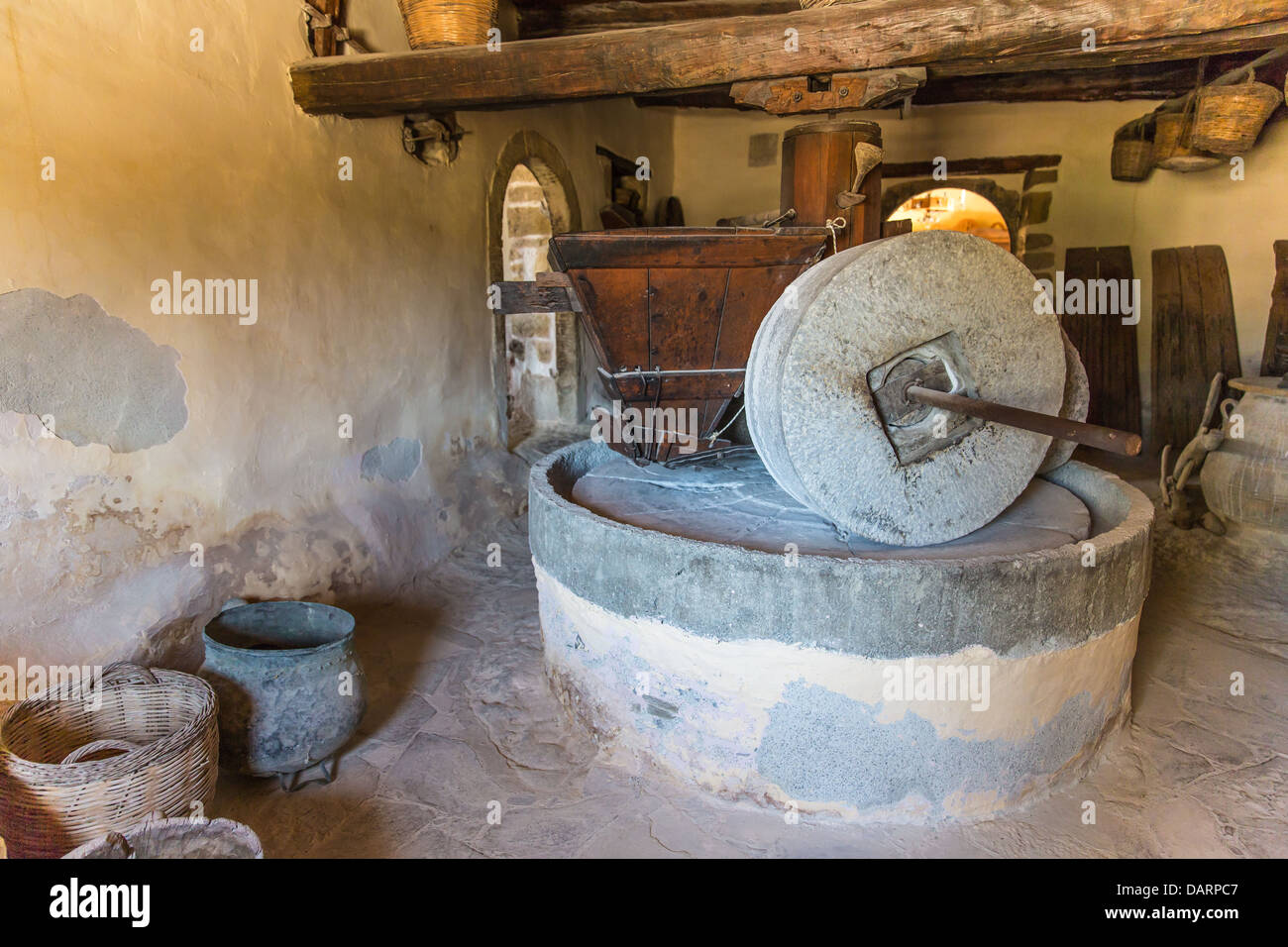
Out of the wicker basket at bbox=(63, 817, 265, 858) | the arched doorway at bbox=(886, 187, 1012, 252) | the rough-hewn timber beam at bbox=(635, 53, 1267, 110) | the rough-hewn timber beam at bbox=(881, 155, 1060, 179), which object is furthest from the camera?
the arched doorway at bbox=(886, 187, 1012, 252)

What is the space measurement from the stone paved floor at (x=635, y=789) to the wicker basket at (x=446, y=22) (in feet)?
9.08

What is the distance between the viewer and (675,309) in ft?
10.7

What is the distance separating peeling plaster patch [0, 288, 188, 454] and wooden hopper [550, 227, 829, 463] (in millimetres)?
1516

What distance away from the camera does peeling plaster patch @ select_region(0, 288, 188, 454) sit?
261cm

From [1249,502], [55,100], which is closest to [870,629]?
[55,100]

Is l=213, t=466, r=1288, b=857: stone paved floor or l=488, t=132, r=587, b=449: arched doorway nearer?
l=213, t=466, r=1288, b=857: stone paved floor

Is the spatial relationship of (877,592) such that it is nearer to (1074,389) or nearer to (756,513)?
(756,513)

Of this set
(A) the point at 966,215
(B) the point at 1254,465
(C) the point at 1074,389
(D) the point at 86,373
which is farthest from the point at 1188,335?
(D) the point at 86,373

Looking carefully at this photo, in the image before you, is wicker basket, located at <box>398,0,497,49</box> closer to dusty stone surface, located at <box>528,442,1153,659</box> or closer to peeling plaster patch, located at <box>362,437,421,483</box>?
peeling plaster patch, located at <box>362,437,421,483</box>

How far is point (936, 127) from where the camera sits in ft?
25.8

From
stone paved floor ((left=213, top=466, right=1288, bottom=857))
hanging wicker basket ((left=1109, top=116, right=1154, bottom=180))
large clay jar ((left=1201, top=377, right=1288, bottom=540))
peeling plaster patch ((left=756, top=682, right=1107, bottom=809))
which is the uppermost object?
hanging wicker basket ((left=1109, top=116, right=1154, bottom=180))

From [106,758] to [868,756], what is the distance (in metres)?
2.19

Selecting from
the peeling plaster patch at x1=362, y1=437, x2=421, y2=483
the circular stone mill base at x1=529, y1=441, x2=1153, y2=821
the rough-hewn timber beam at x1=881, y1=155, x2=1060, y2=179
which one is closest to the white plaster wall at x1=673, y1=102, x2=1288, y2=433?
the rough-hewn timber beam at x1=881, y1=155, x2=1060, y2=179
